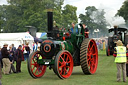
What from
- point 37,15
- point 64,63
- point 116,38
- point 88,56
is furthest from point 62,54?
point 37,15

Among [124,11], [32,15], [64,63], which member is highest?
[32,15]

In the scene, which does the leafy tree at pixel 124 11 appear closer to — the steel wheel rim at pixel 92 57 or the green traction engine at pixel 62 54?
the steel wheel rim at pixel 92 57

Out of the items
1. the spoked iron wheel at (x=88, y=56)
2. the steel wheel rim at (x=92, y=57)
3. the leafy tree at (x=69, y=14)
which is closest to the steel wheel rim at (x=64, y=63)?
the spoked iron wheel at (x=88, y=56)

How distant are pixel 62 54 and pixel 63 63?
1.28 ft

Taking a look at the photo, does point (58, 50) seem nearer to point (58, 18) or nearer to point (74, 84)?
point (74, 84)

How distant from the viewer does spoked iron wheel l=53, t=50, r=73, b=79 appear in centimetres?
939

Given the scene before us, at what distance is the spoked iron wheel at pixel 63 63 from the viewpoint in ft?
30.8

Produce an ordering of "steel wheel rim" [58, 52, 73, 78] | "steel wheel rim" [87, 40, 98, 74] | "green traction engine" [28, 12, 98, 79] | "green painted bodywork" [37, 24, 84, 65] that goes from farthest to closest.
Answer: "steel wheel rim" [87, 40, 98, 74]
"green painted bodywork" [37, 24, 84, 65]
"green traction engine" [28, 12, 98, 79]
"steel wheel rim" [58, 52, 73, 78]

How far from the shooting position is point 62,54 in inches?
399

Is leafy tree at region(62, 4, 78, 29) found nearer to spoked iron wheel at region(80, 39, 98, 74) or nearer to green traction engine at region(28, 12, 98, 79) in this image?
spoked iron wheel at region(80, 39, 98, 74)

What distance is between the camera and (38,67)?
1067 cm

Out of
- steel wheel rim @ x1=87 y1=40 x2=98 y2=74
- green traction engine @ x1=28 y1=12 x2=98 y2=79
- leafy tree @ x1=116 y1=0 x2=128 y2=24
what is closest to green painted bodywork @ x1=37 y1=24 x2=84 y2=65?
green traction engine @ x1=28 y1=12 x2=98 y2=79

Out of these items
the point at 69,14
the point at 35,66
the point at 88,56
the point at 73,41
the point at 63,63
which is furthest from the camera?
the point at 69,14

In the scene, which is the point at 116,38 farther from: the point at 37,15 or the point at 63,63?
the point at 37,15
